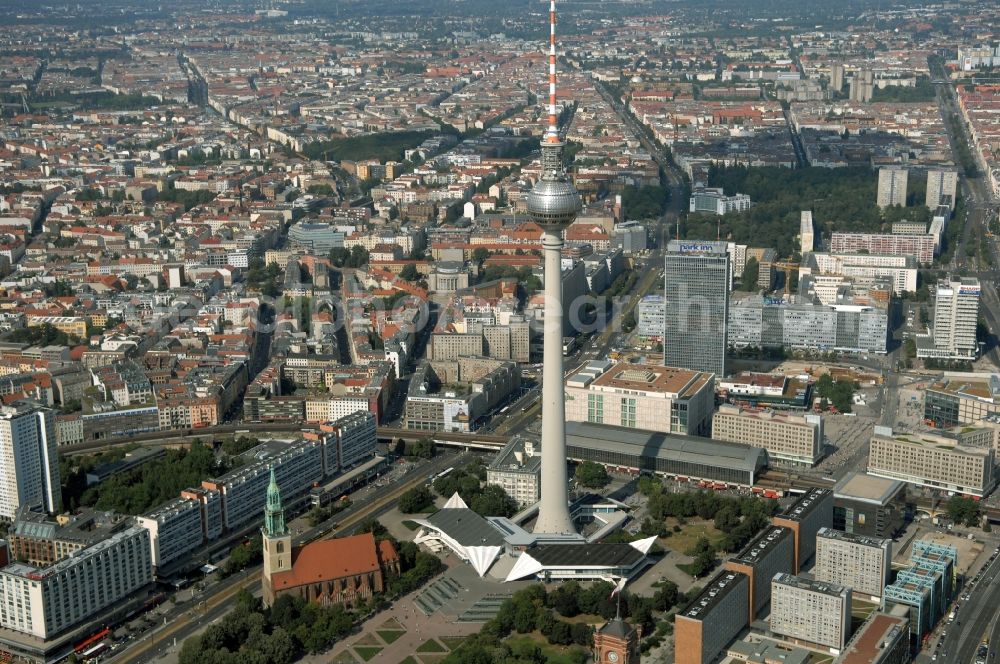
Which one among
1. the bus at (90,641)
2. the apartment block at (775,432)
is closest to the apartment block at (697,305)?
the apartment block at (775,432)

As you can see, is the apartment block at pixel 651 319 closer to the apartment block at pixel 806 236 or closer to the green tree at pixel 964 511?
the apartment block at pixel 806 236

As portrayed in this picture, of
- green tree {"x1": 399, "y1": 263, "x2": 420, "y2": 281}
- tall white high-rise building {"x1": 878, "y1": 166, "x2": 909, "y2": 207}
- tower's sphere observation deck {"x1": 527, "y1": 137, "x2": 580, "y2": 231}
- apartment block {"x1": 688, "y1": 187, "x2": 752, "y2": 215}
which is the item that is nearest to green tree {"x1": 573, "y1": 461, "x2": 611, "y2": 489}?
tower's sphere observation deck {"x1": 527, "y1": 137, "x2": 580, "y2": 231}

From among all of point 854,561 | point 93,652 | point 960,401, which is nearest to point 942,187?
point 960,401

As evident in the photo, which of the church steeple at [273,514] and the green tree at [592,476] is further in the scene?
the green tree at [592,476]

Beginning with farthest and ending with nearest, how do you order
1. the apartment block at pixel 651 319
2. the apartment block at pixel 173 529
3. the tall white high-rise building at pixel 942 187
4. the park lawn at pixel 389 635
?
the tall white high-rise building at pixel 942 187 < the apartment block at pixel 651 319 < the apartment block at pixel 173 529 < the park lawn at pixel 389 635

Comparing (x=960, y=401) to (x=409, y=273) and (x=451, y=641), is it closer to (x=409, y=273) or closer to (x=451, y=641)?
(x=451, y=641)

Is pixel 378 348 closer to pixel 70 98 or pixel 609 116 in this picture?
pixel 609 116
